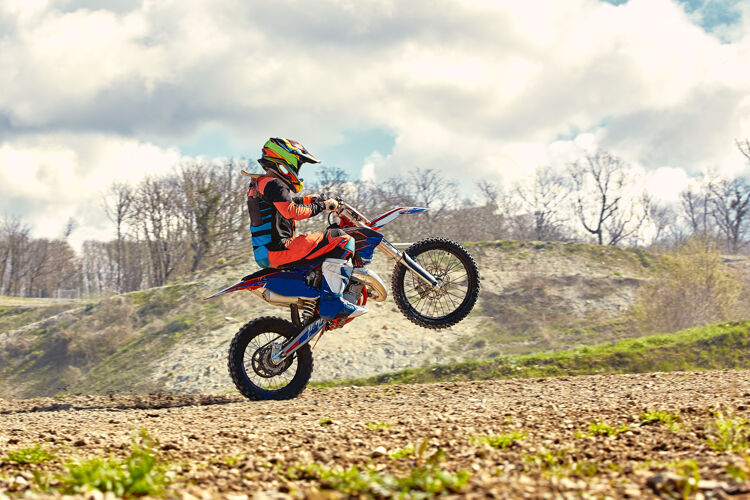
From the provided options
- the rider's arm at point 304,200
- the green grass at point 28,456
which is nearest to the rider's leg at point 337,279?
the rider's arm at point 304,200

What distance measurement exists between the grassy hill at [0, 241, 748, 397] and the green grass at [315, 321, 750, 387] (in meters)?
7.05

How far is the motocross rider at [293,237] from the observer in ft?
25.8

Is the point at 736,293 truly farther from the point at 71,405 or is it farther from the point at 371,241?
the point at 71,405

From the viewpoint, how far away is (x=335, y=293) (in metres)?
7.94

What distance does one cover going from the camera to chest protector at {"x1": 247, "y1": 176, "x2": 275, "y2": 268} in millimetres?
7844

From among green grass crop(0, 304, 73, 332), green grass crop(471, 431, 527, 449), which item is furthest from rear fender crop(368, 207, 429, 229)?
green grass crop(0, 304, 73, 332)

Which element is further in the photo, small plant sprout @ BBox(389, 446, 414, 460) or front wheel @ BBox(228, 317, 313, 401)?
front wheel @ BBox(228, 317, 313, 401)

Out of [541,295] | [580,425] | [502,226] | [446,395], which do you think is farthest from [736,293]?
[502,226]

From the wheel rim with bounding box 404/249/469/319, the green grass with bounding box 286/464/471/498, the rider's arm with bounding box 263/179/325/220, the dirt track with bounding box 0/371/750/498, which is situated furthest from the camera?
the wheel rim with bounding box 404/249/469/319

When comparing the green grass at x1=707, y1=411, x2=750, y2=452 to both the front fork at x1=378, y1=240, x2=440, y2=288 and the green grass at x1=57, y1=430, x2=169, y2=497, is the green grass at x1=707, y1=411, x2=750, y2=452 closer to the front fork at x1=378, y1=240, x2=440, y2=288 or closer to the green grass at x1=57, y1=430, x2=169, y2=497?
the green grass at x1=57, y1=430, x2=169, y2=497

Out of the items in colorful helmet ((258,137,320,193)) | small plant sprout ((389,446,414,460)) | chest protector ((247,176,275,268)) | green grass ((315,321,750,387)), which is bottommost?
green grass ((315,321,750,387))

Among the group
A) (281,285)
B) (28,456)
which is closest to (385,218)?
(281,285)

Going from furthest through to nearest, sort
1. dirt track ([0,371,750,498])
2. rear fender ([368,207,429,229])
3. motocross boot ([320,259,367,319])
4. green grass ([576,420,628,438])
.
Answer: rear fender ([368,207,429,229])
motocross boot ([320,259,367,319])
green grass ([576,420,628,438])
dirt track ([0,371,750,498])

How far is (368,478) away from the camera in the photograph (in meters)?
3.11
